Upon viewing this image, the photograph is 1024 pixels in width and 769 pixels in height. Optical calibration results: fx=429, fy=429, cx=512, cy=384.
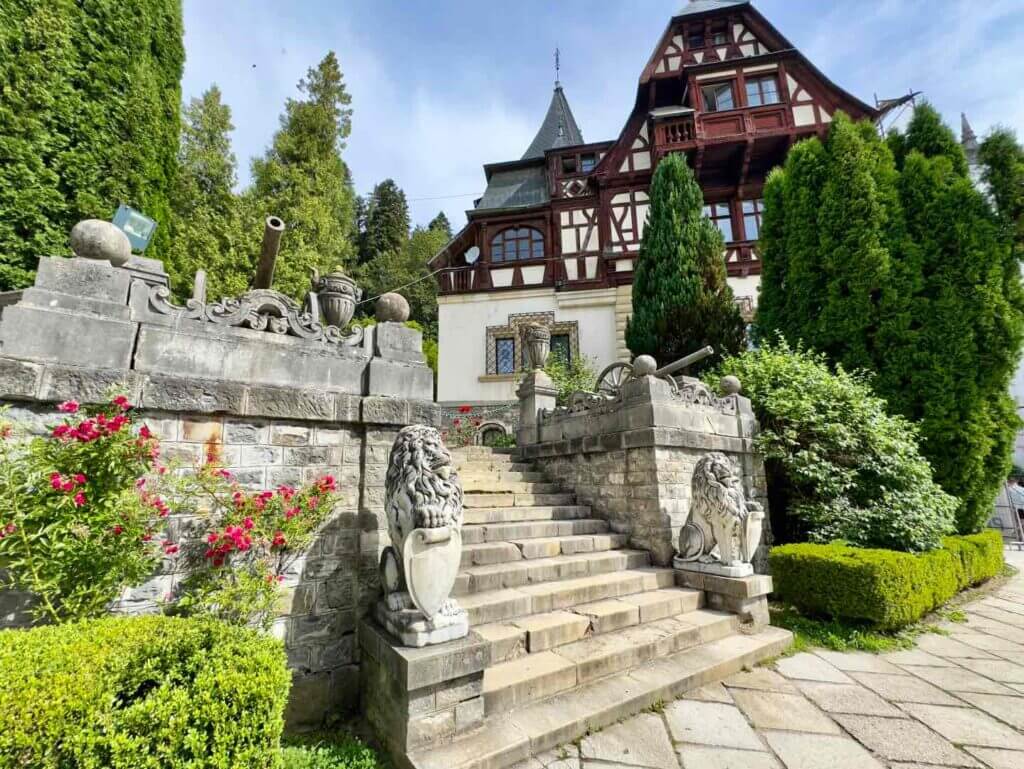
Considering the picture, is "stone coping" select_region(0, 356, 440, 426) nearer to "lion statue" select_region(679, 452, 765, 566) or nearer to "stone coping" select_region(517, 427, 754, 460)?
"stone coping" select_region(517, 427, 754, 460)

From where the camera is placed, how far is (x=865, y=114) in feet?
44.3

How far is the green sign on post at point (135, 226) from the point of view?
12.2 ft

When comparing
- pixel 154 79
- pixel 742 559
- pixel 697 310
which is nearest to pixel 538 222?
pixel 697 310

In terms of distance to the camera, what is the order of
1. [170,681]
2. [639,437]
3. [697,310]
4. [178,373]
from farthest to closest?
[697,310] < [639,437] < [178,373] < [170,681]

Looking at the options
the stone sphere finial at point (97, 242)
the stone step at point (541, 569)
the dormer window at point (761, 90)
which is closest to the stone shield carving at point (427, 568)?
the stone step at point (541, 569)

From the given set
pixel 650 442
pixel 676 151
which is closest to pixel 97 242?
pixel 650 442

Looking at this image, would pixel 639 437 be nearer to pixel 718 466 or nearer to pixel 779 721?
pixel 718 466

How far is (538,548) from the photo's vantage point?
14.5 feet

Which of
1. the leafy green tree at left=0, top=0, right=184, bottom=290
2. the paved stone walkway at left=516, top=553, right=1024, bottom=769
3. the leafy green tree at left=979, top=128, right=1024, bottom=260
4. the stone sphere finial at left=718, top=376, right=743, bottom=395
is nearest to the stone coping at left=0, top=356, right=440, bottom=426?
the paved stone walkway at left=516, top=553, right=1024, bottom=769

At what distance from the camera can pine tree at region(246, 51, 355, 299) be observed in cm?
1262

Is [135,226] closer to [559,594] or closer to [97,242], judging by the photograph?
[97,242]

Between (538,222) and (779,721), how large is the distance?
14624 mm

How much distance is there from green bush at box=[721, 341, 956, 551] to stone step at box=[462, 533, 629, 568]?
274cm

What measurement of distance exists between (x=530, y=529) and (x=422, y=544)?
2.41 metres
